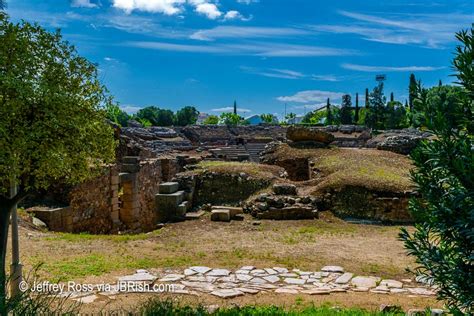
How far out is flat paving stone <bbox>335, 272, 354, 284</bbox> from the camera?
8172mm

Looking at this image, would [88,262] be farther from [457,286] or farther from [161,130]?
[161,130]

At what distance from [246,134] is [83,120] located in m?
55.7

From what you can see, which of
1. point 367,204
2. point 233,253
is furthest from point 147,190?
point 233,253

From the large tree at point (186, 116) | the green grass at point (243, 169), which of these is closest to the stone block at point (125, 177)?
the green grass at point (243, 169)

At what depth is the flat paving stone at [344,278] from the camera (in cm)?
817

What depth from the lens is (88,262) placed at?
902 cm

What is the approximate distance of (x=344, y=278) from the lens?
8.35m

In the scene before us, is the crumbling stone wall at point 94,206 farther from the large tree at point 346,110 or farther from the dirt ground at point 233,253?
the large tree at point 346,110

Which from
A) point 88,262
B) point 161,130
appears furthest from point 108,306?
point 161,130

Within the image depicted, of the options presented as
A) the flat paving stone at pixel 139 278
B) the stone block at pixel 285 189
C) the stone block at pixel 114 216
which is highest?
the stone block at pixel 285 189

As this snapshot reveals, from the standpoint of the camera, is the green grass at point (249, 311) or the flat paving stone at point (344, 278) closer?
the green grass at point (249, 311)

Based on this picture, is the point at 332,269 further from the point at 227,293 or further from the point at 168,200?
the point at 168,200

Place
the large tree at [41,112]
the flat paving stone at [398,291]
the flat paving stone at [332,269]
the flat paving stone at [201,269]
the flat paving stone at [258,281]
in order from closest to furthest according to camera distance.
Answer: the large tree at [41,112]
the flat paving stone at [398,291]
the flat paving stone at [258,281]
the flat paving stone at [201,269]
the flat paving stone at [332,269]

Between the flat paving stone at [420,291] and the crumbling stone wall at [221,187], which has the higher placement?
the crumbling stone wall at [221,187]
